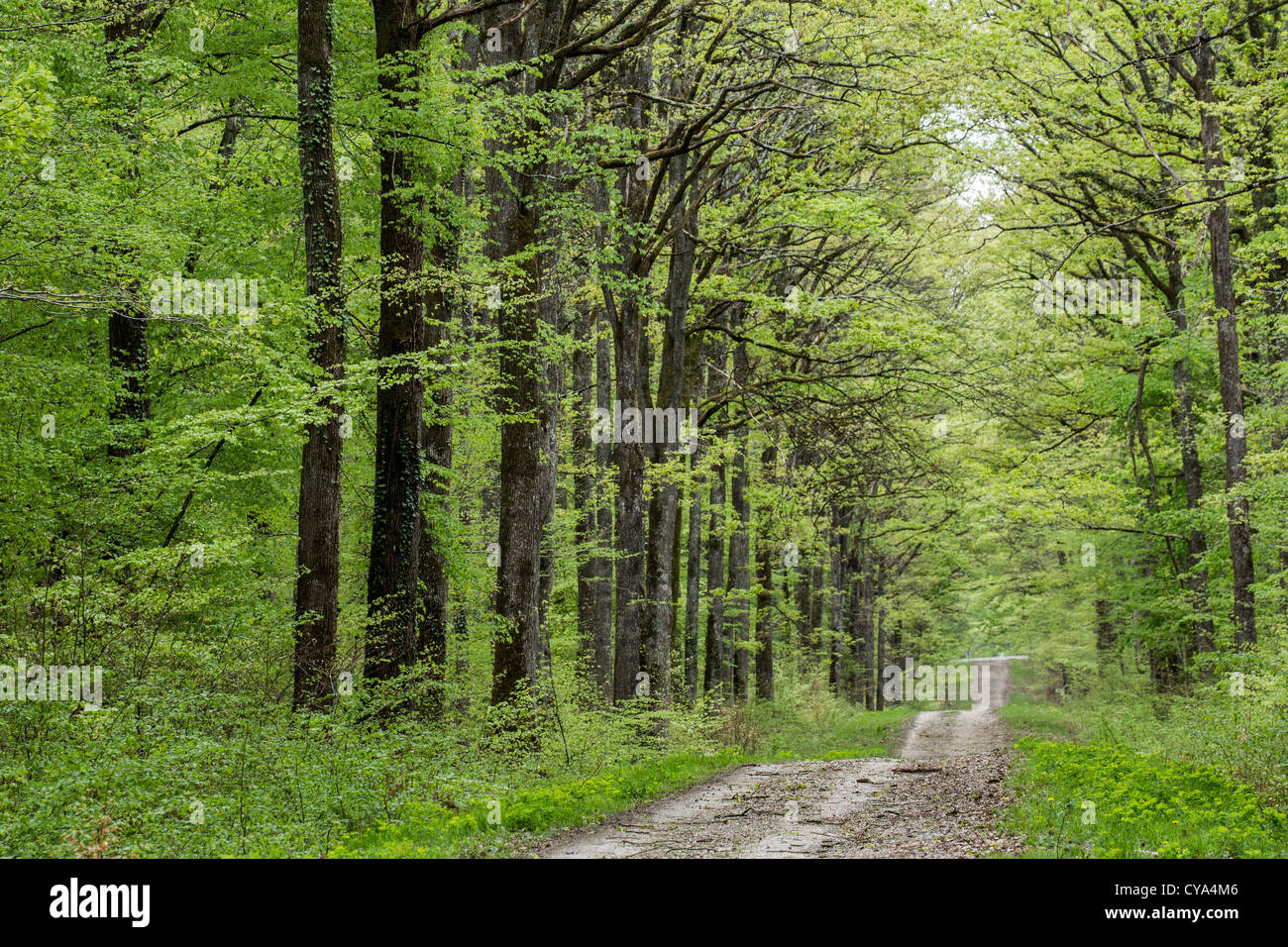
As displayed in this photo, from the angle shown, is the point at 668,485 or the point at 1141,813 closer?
the point at 1141,813

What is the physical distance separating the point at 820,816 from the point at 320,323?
843 centimetres

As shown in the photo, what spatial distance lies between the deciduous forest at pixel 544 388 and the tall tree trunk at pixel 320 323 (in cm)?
6

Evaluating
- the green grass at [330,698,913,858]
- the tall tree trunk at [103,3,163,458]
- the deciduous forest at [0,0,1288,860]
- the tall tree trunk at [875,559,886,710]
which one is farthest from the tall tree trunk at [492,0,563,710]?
the tall tree trunk at [875,559,886,710]

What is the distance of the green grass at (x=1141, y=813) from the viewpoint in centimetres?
720

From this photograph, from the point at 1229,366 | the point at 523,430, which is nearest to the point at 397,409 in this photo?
the point at 523,430

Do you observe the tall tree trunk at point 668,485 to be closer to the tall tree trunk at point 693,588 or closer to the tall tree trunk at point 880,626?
the tall tree trunk at point 693,588

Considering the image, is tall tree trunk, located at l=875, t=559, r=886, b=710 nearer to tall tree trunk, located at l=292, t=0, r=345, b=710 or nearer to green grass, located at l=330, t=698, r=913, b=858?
green grass, located at l=330, t=698, r=913, b=858

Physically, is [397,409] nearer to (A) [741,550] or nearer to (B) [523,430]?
(B) [523,430]

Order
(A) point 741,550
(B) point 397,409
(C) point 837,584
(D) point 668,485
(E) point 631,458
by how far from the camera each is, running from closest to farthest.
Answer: (B) point 397,409
(E) point 631,458
(D) point 668,485
(A) point 741,550
(C) point 837,584

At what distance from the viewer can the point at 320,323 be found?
11617 millimetres

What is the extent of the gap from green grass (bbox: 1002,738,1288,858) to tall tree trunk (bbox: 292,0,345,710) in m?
8.04

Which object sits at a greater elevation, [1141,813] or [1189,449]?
[1189,449]

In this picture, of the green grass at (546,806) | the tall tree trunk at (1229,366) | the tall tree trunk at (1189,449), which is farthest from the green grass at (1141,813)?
the tall tree trunk at (1189,449)
